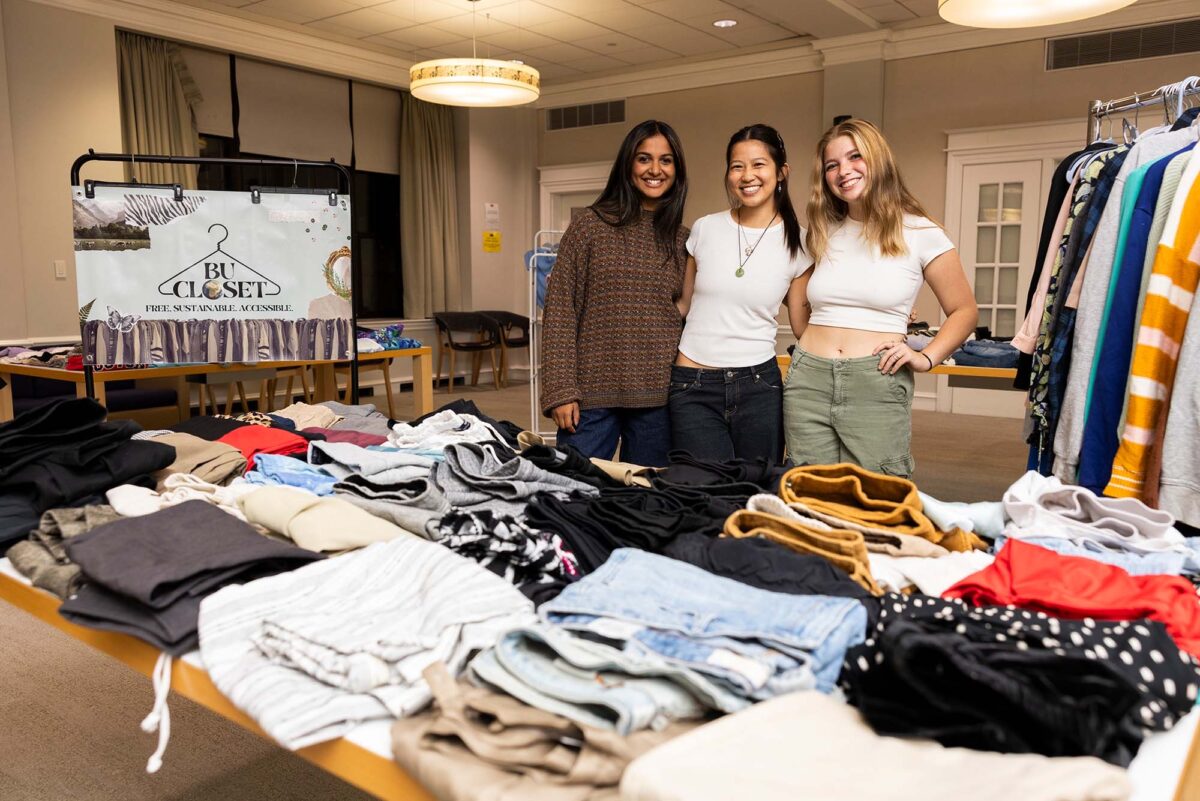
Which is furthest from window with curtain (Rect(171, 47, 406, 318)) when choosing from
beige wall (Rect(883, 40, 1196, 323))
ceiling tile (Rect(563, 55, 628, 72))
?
beige wall (Rect(883, 40, 1196, 323))

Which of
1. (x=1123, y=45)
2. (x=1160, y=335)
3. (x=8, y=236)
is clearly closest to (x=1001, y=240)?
(x=1123, y=45)

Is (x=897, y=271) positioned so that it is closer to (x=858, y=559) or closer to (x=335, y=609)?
(x=858, y=559)

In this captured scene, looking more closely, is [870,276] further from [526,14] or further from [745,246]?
[526,14]

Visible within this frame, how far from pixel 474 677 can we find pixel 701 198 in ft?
26.0

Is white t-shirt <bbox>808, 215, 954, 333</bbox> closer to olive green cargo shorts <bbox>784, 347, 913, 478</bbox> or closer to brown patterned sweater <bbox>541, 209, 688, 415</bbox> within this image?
olive green cargo shorts <bbox>784, 347, 913, 478</bbox>

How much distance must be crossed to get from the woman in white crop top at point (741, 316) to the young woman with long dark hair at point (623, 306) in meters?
0.07

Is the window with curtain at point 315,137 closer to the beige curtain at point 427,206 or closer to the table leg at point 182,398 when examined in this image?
the beige curtain at point 427,206

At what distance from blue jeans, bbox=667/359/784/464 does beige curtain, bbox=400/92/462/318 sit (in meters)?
6.94

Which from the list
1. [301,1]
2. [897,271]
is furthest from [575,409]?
[301,1]

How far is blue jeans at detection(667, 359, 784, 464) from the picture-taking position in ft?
7.14

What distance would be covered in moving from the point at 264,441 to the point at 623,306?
902mm

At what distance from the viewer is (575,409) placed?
226 cm

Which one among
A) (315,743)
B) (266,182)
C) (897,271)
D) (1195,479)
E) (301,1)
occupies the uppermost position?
(301,1)

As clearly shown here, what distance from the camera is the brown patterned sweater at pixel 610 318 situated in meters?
2.22
